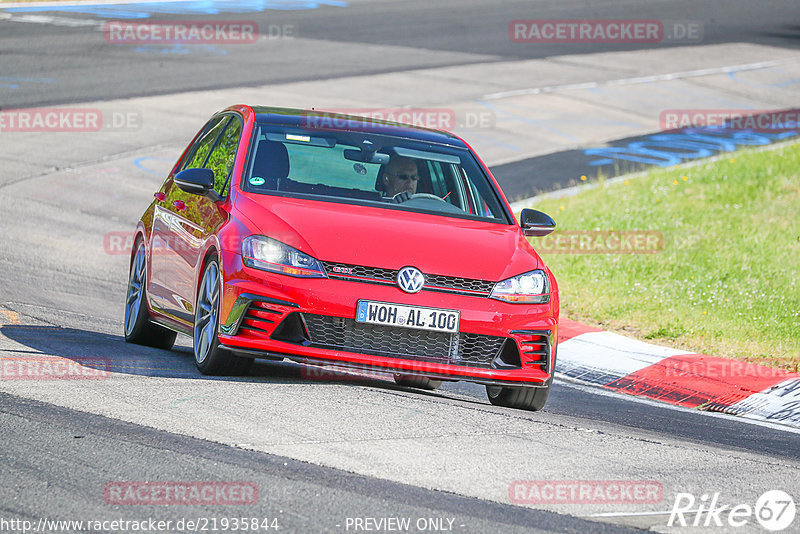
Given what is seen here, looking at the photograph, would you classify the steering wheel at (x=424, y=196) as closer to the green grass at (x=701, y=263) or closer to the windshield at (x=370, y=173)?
the windshield at (x=370, y=173)

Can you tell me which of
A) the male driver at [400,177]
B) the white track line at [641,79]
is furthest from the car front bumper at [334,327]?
the white track line at [641,79]

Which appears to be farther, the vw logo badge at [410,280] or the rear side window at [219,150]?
the rear side window at [219,150]

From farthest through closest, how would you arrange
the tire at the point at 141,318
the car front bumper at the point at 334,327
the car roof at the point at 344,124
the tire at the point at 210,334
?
the tire at the point at 141,318, the car roof at the point at 344,124, the tire at the point at 210,334, the car front bumper at the point at 334,327

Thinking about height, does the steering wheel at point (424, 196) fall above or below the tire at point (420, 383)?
above

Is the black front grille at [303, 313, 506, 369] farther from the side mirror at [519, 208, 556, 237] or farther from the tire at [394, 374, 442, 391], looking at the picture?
the tire at [394, 374, 442, 391]

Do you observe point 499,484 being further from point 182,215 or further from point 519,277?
point 182,215

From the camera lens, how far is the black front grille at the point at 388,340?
705 cm

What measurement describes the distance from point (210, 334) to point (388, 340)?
3.52 ft

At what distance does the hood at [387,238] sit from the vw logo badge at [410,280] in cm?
4

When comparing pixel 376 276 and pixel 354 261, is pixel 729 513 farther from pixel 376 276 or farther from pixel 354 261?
pixel 354 261

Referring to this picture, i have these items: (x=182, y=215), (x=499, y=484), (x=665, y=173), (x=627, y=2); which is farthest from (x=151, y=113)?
(x=627, y=2)

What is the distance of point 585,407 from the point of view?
8.37 m

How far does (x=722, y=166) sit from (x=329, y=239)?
1268cm

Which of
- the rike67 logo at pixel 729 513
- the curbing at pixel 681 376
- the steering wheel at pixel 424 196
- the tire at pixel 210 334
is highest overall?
the steering wheel at pixel 424 196
